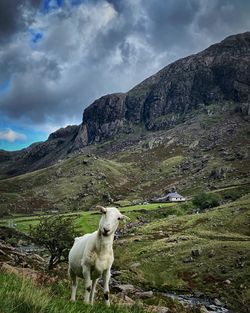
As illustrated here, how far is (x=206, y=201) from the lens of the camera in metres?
159

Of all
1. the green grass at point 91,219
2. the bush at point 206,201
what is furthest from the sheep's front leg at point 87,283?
the bush at point 206,201

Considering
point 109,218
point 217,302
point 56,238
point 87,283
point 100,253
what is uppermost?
point 109,218

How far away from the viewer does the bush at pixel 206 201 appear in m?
158

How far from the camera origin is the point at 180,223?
387 feet

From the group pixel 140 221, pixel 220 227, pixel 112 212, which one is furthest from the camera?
pixel 140 221

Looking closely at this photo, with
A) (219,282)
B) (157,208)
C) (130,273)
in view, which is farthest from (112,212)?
(157,208)

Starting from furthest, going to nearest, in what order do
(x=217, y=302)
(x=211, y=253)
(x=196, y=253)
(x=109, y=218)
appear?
(x=196, y=253) → (x=211, y=253) → (x=217, y=302) → (x=109, y=218)

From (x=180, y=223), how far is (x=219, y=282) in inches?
1994

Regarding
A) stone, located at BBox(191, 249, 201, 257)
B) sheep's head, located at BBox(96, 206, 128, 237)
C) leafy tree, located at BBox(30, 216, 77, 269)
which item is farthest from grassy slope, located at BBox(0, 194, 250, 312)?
sheep's head, located at BBox(96, 206, 128, 237)

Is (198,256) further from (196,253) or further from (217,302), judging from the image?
(217,302)

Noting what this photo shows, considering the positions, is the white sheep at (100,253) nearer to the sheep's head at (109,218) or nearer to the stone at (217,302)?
the sheep's head at (109,218)

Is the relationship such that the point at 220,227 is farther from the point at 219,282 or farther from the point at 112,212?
the point at 112,212

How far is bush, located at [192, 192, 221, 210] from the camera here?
519 feet

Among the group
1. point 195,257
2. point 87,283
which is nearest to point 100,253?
point 87,283
